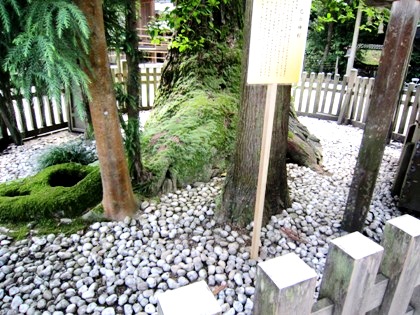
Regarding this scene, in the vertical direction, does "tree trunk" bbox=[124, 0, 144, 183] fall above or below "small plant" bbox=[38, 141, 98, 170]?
above

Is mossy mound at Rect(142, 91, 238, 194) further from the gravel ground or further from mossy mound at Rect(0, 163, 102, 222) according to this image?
mossy mound at Rect(0, 163, 102, 222)

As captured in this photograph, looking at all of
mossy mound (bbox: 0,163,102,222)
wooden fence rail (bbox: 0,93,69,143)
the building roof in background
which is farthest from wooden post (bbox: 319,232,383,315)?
the building roof in background

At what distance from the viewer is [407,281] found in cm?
112

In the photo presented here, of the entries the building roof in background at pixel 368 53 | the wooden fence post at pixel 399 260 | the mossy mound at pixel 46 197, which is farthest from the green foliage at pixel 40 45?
the building roof in background at pixel 368 53

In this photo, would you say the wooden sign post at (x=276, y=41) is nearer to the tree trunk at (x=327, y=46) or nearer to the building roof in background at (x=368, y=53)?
the tree trunk at (x=327, y=46)

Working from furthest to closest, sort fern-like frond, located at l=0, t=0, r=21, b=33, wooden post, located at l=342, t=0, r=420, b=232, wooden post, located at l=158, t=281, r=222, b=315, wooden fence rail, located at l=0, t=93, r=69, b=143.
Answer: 1. wooden fence rail, located at l=0, t=93, r=69, b=143
2. wooden post, located at l=342, t=0, r=420, b=232
3. fern-like frond, located at l=0, t=0, r=21, b=33
4. wooden post, located at l=158, t=281, r=222, b=315

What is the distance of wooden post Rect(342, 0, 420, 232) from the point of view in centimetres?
210

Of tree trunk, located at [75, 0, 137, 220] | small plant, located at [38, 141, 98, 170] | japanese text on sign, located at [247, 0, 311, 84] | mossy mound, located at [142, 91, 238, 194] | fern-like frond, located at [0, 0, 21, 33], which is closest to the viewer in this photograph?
fern-like frond, located at [0, 0, 21, 33]

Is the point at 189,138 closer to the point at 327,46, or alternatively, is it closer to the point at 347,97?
the point at 347,97

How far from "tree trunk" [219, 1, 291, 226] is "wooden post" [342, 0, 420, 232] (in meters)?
0.62

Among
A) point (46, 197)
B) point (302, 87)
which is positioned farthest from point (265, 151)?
point (302, 87)

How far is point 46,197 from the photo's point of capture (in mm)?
2439

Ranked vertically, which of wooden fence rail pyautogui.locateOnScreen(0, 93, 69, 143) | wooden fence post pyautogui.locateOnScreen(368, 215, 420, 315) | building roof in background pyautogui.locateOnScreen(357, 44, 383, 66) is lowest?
wooden fence rail pyautogui.locateOnScreen(0, 93, 69, 143)

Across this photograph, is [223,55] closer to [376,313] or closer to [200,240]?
[200,240]
